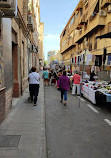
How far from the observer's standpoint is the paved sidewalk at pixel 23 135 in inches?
132

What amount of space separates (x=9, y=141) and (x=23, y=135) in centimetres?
46

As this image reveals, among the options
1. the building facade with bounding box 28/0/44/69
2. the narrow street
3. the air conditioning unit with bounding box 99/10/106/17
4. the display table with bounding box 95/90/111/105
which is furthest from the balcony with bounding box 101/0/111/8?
the narrow street

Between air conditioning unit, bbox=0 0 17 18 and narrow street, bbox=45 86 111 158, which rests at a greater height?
air conditioning unit, bbox=0 0 17 18

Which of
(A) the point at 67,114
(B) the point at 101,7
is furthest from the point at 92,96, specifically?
(B) the point at 101,7

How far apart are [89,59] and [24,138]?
853 centimetres

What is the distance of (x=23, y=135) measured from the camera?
13.9 feet

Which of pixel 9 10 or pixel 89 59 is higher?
pixel 9 10

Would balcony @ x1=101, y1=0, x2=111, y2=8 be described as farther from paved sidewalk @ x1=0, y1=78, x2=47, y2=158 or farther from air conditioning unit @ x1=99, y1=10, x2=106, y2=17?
paved sidewalk @ x1=0, y1=78, x2=47, y2=158

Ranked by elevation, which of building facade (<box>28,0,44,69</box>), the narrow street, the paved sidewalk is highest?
building facade (<box>28,0,44,69</box>)

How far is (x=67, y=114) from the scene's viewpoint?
6.66m

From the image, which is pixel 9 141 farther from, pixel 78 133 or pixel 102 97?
pixel 102 97

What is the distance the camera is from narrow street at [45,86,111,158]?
3.66 m

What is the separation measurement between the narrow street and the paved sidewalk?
28cm

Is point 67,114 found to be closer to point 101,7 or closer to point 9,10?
point 9,10
